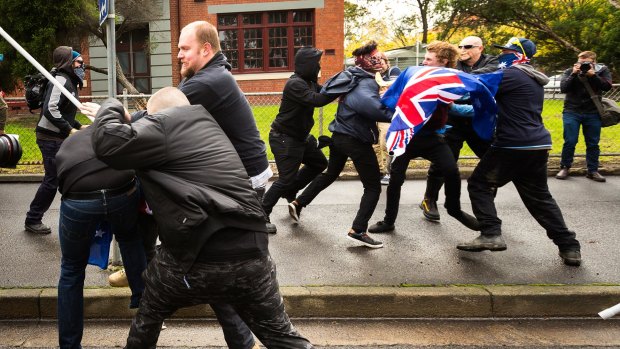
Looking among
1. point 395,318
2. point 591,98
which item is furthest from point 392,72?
point 395,318

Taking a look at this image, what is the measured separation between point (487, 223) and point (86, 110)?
11.8 ft

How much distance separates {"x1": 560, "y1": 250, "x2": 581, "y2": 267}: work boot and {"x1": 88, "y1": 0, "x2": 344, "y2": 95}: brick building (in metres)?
19.6

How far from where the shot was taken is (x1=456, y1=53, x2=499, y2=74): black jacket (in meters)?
5.97

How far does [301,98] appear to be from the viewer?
6.33m

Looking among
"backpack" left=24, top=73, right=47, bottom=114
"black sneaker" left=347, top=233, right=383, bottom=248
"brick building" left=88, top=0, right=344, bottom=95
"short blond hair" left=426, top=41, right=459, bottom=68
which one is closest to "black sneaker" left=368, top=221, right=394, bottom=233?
"black sneaker" left=347, top=233, right=383, bottom=248

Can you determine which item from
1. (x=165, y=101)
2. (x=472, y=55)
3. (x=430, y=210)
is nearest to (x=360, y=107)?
(x=472, y=55)

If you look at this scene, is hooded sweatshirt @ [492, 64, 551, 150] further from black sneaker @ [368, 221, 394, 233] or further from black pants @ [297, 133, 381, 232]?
black sneaker @ [368, 221, 394, 233]

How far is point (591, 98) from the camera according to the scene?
921cm

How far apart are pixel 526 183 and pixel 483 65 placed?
1510mm

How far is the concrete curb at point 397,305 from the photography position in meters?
4.88

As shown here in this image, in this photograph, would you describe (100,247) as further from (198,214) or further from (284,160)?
(284,160)

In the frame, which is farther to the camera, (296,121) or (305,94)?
(296,121)

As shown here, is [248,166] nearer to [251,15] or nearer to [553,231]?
[553,231]

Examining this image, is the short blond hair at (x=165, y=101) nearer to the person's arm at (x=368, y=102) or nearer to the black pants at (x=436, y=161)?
the person's arm at (x=368, y=102)
